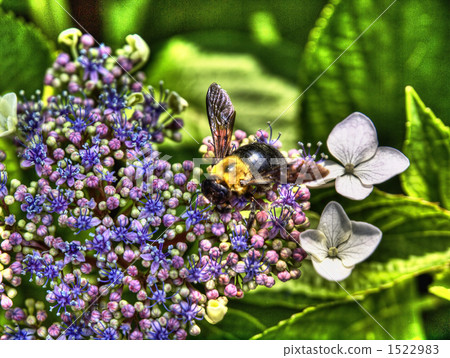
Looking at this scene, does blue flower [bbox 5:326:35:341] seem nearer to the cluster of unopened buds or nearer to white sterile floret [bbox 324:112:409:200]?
the cluster of unopened buds

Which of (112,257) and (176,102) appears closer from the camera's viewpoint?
(112,257)

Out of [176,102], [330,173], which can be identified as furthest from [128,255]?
[330,173]

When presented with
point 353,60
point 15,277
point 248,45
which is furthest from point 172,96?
point 15,277

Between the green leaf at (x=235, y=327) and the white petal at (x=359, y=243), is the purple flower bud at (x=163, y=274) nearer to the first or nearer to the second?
the green leaf at (x=235, y=327)

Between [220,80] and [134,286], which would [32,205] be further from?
[220,80]

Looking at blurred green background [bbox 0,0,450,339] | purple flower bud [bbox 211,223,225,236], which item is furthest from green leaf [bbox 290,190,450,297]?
purple flower bud [bbox 211,223,225,236]

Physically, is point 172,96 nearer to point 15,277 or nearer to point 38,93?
point 38,93
